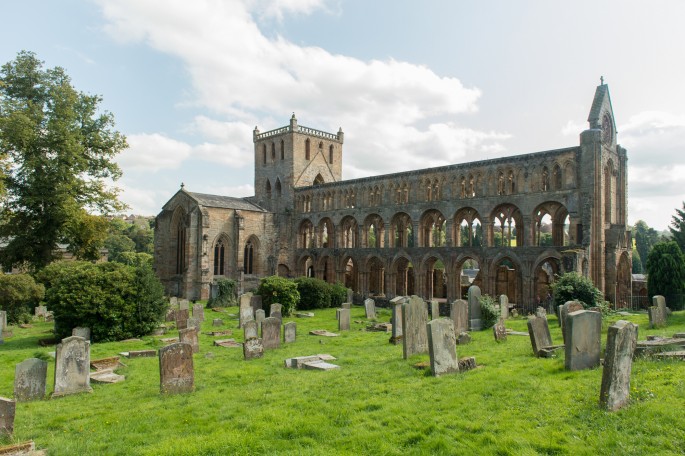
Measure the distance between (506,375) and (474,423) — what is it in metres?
2.49

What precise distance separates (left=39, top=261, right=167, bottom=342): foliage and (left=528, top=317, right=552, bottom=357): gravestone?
45.4ft

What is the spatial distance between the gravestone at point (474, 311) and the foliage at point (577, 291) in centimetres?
484

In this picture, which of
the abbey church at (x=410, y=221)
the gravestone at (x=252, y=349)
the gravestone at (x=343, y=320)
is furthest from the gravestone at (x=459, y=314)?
the abbey church at (x=410, y=221)

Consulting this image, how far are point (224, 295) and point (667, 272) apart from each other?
25.2m

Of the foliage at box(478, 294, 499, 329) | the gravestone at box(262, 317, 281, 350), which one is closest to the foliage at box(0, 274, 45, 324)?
the gravestone at box(262, 317, 281, 350)

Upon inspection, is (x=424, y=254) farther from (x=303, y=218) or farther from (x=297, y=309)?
(x=303, y=218)

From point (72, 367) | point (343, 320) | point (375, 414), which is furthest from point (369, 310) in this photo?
point (375, 414)

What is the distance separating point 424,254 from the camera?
103 ft

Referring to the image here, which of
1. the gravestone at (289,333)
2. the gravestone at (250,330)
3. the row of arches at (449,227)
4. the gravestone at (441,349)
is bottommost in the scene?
the gravestone at (289,333)

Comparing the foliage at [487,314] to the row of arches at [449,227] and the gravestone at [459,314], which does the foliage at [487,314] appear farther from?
the row of arches at [449,227]

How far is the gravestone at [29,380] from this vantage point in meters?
9.58

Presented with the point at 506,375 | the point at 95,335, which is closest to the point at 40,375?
the point at 95,335

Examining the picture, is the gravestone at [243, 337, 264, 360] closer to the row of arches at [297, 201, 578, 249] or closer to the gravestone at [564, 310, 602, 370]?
the gravestone at [564, 310, 602, 370]

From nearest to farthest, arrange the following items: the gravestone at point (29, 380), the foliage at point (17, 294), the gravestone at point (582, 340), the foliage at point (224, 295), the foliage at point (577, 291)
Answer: the gravestone at point (582, 340) < the gravestone at point (29, 380) < the foliage at point (577, 291) < the foliage at point (17, 294) < the foliage at point (224, 295)
